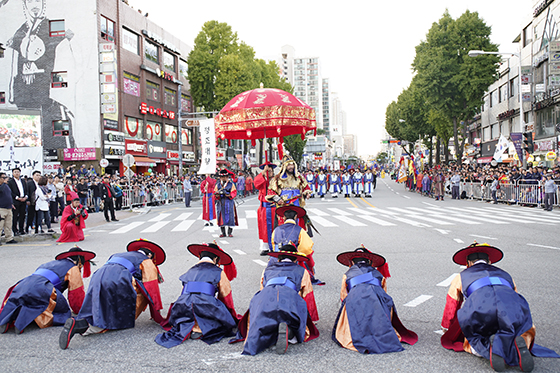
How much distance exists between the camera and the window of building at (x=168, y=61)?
41.8 meters

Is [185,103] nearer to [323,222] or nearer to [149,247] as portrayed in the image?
[323,222]

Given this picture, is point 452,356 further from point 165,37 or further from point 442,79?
point 165,37

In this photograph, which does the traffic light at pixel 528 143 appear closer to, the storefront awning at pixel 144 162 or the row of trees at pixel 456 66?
the row of trees at pixel 456 66

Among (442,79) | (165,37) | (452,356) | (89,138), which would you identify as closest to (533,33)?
(442,79)

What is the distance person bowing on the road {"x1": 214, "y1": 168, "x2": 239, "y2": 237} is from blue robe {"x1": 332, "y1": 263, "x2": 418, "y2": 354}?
26.0 feet

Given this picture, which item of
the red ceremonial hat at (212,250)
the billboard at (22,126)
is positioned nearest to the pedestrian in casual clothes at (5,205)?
the red ceremonial hat at (212,250)

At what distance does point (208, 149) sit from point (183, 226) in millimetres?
5395

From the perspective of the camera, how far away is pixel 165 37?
137 ft

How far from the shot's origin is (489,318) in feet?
11.8

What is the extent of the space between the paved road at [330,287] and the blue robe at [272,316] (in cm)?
14

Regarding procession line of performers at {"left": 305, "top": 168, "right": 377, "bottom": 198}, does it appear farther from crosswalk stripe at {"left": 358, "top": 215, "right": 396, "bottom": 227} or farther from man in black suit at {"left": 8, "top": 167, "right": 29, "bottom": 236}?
man in black suit at {"left": 8, "top": 167, "right": 29, "bottom": 236}

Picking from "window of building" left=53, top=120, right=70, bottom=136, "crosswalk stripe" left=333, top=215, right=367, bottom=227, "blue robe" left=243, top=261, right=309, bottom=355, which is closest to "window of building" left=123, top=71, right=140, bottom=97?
"window of building" left=53, top=120, right=70, bottom=136

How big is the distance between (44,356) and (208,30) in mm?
41770

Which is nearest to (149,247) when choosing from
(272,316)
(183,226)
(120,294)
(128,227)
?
(120,294)
